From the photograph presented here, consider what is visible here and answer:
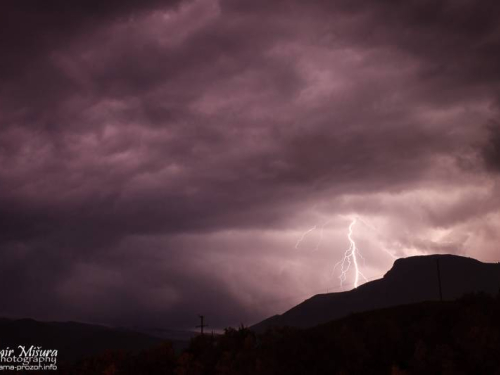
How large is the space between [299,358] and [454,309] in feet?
46.2

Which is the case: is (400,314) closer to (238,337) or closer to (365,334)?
(365,334)

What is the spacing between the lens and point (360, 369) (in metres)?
43.5

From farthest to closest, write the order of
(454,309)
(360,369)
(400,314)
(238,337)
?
(238,337) → (400,314) → (454,309) → (360,369)

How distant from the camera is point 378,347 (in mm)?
45625

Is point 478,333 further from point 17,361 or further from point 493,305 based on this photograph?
point 17,361

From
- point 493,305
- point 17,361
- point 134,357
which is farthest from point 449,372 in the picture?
point 17,361

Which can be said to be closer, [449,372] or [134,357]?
[449,372]

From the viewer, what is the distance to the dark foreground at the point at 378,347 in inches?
1560

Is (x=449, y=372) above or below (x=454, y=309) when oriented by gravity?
below

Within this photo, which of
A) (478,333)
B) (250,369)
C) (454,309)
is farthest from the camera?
(454,309)

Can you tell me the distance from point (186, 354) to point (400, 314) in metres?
20.1

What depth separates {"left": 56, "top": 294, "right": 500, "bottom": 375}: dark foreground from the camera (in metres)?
39.6

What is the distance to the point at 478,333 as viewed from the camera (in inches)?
1596

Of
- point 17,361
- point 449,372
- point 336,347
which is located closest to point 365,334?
point 336,347
